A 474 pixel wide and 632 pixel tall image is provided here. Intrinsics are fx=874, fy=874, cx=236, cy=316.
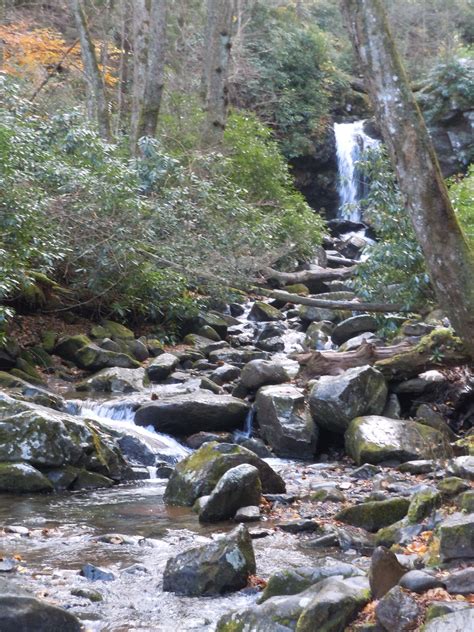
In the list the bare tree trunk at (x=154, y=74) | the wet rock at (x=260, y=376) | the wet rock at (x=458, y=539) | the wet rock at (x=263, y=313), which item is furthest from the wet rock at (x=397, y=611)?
the bare tree trunk at (x=154, y=74)

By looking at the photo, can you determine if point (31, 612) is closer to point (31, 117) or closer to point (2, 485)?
point (2, 485)

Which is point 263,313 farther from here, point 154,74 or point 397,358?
point 397,358

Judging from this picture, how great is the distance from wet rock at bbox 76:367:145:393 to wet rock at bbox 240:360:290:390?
1444 millimetres

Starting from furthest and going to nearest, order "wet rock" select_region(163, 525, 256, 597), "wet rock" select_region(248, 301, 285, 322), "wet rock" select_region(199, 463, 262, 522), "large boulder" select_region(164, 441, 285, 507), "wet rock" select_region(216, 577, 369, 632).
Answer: "wet rock" select_region(248, 301, 285, 322), "large boulder" select_region(164, 441, 285, 507), "wet rock" select_region(199, 463, 262, 522), "wet rock" select_region(163, 525, 256, 597), "wet rock" select_region(216, 577, 369, 632)

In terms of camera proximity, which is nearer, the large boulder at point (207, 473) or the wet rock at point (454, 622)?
the wet rock at point (454, 622)

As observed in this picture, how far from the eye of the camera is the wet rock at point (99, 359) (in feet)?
41.1

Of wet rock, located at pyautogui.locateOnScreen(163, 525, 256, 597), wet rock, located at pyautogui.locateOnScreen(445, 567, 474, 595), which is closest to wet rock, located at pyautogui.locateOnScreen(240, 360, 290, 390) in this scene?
wet rock, located at pyautogui.locateOnScreen(163, 525, 256, 597)

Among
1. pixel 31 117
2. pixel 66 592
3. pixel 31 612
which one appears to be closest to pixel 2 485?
pixel 66 592

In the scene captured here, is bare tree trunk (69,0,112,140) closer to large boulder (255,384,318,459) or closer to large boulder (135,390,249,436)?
large boulder (135,390,249,436)

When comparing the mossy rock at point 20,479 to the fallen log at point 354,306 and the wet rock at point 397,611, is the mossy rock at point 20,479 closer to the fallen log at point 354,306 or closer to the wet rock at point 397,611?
the fallen log at point 354,306

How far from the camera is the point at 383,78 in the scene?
712cm

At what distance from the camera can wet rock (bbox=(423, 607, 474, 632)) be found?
3592 millimetres

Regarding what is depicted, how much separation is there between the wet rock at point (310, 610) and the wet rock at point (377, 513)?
195cm

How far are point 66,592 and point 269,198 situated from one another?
14766 millimetres
